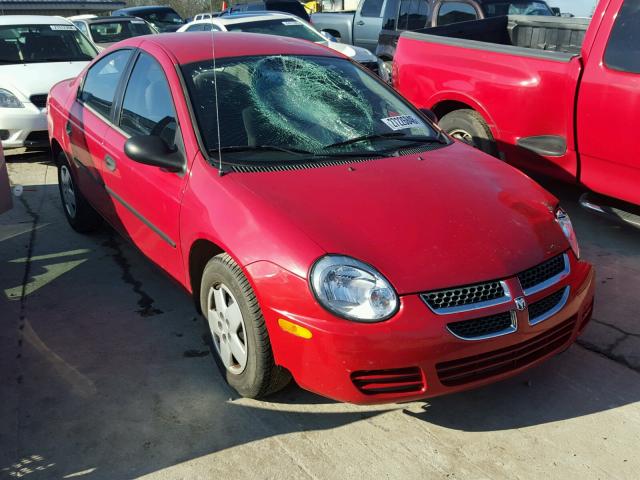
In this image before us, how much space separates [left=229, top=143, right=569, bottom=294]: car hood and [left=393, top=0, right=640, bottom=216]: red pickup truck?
5.06 ft

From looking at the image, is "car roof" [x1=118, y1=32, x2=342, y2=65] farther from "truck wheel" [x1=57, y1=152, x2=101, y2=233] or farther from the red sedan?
"truck wheel" [x1=57, y1=152, x2=101, y2=233]

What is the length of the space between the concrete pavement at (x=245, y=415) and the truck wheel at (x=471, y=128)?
6.14 feet

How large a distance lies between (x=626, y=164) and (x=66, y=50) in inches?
281

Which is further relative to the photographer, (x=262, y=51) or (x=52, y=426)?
(x=262, y=51)

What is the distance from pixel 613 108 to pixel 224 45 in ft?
8.86

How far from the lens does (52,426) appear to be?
302cm

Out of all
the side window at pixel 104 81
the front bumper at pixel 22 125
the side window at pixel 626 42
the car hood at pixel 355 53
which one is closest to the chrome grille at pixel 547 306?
the side window at pixel 626 42

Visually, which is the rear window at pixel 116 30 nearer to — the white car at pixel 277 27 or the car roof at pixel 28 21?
the white car at pixel 277 27

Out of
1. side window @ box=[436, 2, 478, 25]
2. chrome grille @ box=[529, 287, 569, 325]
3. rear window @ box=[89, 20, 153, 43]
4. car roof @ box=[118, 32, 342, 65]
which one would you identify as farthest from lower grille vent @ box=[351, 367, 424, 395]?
rear window @ box=[89, 20, 153, 43]

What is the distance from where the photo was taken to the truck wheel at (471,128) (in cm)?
566

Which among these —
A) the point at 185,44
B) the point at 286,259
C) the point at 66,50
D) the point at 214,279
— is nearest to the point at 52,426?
the point at 214,279

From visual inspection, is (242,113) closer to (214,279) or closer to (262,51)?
(262,51)

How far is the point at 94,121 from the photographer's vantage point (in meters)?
4.47

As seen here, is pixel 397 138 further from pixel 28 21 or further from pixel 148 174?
pixel 28 21
